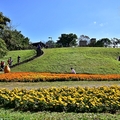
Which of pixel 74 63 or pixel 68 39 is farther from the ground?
pixel 68 39

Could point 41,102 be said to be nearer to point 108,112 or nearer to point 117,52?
point 108,112

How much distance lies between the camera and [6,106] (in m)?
8.43

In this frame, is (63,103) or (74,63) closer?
(63,103)

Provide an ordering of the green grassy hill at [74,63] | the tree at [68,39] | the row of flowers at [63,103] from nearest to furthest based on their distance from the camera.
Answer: the row of flowers at [63,103], the green grassy hill at [74,63], the tree at [68,39]

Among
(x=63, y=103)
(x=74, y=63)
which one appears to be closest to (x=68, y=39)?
(x=74, y=63)

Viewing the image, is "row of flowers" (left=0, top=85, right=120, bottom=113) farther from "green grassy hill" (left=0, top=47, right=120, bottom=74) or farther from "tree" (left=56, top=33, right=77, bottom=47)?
"tree" (left=56, top=33, right=77, bottom=47)

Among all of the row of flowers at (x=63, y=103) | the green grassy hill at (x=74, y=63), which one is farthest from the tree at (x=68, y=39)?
the row of flowers at (x=63, y=103)

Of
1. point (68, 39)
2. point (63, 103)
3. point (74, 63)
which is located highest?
point (68, 39)

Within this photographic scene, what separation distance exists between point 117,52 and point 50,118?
3568cm

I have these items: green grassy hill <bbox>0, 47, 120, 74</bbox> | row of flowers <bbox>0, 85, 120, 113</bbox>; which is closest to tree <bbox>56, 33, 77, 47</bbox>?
green grassy hill <bbox>0, 47, 120, 74</bbox>

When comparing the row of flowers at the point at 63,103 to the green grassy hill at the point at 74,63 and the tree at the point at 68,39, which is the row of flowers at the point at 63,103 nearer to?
the green grassy hill at the point at 74,63

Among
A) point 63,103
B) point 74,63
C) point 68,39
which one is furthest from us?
point 68,39

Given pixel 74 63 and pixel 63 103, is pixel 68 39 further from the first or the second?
pixel 63 103

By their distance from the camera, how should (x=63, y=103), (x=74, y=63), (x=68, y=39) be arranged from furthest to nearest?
(x=68, y=39) → (x=74, y=63) → (x=63, y=103)
